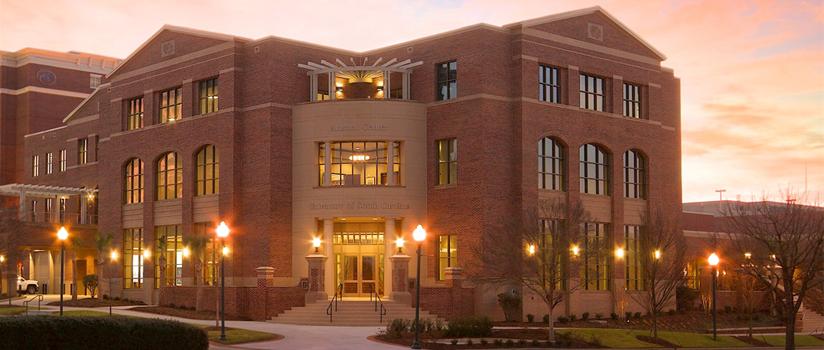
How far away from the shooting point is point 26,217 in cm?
7906

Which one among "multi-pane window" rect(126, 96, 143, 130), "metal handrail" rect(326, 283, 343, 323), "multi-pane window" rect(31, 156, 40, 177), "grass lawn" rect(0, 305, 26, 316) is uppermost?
"multi-pane window" rect(126, 96, 143, 130)

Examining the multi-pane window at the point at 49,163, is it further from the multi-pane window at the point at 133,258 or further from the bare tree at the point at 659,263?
the bare tree at the point at 659,263

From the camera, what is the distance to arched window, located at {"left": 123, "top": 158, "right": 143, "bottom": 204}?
222 feet

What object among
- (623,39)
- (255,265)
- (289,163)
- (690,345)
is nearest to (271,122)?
(289,163)

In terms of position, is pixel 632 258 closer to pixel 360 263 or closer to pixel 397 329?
pixel 360 263

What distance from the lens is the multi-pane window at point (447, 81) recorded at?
187ft

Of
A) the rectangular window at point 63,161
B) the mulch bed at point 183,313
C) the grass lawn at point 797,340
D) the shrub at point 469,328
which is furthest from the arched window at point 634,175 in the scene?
the rectangular window at point 63,161

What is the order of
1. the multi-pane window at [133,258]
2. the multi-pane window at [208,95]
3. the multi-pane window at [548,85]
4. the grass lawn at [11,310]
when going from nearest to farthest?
the grass lawn at [11,310] < the multi-pane window at [548,85] < the multi-pane window at [208,95] < the multi-pane window at [133,258]

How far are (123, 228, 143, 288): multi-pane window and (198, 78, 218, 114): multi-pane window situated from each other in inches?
380

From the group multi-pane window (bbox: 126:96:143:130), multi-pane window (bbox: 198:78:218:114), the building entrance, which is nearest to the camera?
the building entrance

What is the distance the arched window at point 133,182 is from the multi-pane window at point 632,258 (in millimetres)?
29480

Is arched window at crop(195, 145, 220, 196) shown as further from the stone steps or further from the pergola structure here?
the stone steps

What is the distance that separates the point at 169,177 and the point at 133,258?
235 inches

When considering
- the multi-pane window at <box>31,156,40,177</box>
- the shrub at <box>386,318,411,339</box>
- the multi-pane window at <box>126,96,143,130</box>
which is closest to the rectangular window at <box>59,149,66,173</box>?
the multi-pane window at <box>31,156,40,177</box>
